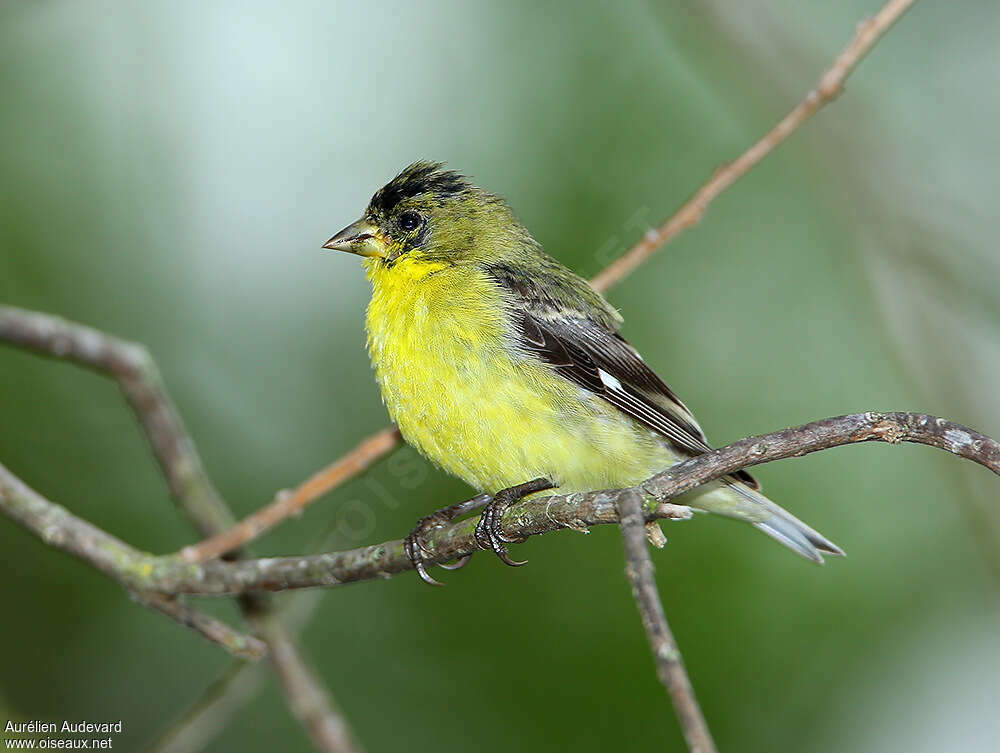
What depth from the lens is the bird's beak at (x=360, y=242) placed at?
17.4ft

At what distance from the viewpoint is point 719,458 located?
2803 mm

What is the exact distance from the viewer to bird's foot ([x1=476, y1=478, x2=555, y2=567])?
12.6 ft

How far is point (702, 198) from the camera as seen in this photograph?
4.29 meters

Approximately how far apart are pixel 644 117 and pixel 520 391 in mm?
3218

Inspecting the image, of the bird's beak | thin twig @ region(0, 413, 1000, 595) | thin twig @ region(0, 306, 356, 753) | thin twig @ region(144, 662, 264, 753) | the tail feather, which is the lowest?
thin twig @ region(144, 662, 264, 753)

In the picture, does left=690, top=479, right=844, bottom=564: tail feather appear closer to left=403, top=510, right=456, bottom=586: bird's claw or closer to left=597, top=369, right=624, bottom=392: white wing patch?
left=597, top=369, right=624, bottom=392: white wing patch

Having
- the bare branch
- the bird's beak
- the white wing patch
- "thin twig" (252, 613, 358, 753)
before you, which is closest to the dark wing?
the white wing patch

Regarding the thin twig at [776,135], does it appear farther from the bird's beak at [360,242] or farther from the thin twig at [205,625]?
the thin twig at [205,625]

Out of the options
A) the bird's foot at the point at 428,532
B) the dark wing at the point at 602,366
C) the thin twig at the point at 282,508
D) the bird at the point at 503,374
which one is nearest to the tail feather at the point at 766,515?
the bird at the point at 503,374

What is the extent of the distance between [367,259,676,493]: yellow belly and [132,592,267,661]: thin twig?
45.6 inches

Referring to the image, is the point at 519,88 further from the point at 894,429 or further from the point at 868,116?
the point at 894,429

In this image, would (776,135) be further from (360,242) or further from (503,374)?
(360,242)

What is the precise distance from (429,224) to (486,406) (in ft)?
4.63

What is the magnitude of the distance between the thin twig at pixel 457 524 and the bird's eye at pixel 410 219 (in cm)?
196
